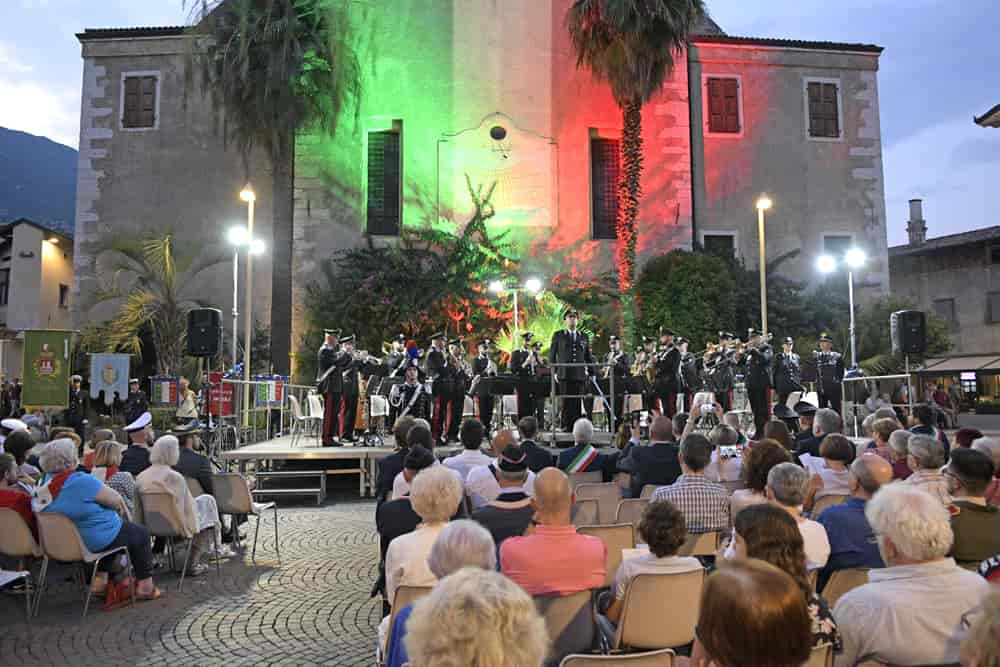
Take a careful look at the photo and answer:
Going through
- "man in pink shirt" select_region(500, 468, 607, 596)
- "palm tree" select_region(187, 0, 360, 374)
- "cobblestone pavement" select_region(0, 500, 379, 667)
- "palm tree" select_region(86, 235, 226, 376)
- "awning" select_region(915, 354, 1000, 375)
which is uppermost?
"palm tree" select_region(187, 0, 360, 374)

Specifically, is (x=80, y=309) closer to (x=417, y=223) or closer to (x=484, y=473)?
(x=417, y=223)

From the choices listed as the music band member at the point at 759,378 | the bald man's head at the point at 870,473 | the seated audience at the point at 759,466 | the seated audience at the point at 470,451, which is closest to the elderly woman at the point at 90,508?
the seated audience at the point at 470,451

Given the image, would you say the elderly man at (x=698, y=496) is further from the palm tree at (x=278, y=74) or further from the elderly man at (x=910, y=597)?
the palm tree at (x=278, y=74)

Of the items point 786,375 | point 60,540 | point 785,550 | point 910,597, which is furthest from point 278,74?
point 910,597

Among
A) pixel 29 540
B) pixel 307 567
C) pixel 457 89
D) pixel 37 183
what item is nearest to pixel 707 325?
pixel 457 89

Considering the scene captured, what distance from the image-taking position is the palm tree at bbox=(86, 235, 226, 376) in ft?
68.0

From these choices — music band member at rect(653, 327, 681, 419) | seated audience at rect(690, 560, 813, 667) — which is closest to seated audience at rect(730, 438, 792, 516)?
seated audience at rect(690, 560, 813, 667)

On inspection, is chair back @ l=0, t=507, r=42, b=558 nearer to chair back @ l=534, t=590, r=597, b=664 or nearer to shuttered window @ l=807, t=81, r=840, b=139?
chair back @ l=534, t=590, r=597, b=664

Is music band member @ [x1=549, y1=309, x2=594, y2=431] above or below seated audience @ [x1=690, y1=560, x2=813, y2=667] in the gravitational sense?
above

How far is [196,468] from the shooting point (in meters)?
8.27

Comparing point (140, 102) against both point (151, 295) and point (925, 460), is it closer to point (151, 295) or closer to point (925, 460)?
point (151, 295)

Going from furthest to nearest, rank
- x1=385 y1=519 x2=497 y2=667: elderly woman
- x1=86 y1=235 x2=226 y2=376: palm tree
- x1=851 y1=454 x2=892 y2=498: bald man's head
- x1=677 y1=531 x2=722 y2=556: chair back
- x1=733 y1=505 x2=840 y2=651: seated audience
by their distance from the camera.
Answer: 1. x1=86 y1=235 x2=226 y2=376: palm tree
2. x1=677 y1=531 x2=722 y2=556: chair back
3. x1=851 y1=454 x2=892 y2=498: bald man's head
4. x1=385 y1=519 x2=497 y2=667: elderly woman
5. x1=733 y1=505 x2=840 y2=651: seated audience

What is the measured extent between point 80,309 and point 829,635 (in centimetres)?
2445

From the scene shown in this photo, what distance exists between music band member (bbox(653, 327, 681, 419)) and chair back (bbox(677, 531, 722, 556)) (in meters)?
9.03
